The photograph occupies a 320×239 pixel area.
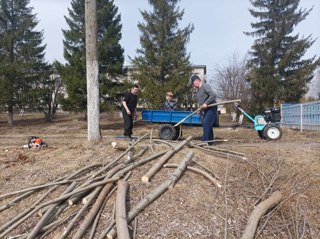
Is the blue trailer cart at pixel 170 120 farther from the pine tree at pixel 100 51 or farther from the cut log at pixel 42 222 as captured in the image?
the pine tree at pixel 100 51

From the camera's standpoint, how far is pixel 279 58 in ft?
88.5

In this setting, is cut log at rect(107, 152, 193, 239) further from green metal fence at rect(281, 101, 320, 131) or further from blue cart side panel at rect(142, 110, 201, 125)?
green metal fence at rect(281, 101, 320, 131)

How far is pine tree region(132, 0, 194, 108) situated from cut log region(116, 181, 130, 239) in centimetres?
1965

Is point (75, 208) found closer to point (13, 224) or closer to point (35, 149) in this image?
point (13, 224)

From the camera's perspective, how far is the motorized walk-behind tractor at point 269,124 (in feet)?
35.1

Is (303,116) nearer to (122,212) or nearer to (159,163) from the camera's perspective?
(159,163)

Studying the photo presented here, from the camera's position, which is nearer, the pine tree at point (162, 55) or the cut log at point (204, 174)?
the cut log at point (204, 174)

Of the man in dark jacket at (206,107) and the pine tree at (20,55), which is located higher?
the pine tree at (20,55)

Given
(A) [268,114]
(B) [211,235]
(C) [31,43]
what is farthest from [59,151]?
(C) [31,43]

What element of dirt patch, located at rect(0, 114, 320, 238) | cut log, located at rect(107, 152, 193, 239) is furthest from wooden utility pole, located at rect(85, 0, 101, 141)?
cut log, located at rect(107, 152, 193, 239)

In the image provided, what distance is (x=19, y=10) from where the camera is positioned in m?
29.0

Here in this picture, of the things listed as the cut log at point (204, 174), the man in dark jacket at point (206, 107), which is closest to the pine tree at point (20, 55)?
the man in dark jacket at point (206, 107)

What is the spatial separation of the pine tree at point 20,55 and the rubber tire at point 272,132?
2198 centimetres

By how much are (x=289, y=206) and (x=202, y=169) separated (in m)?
1.31
